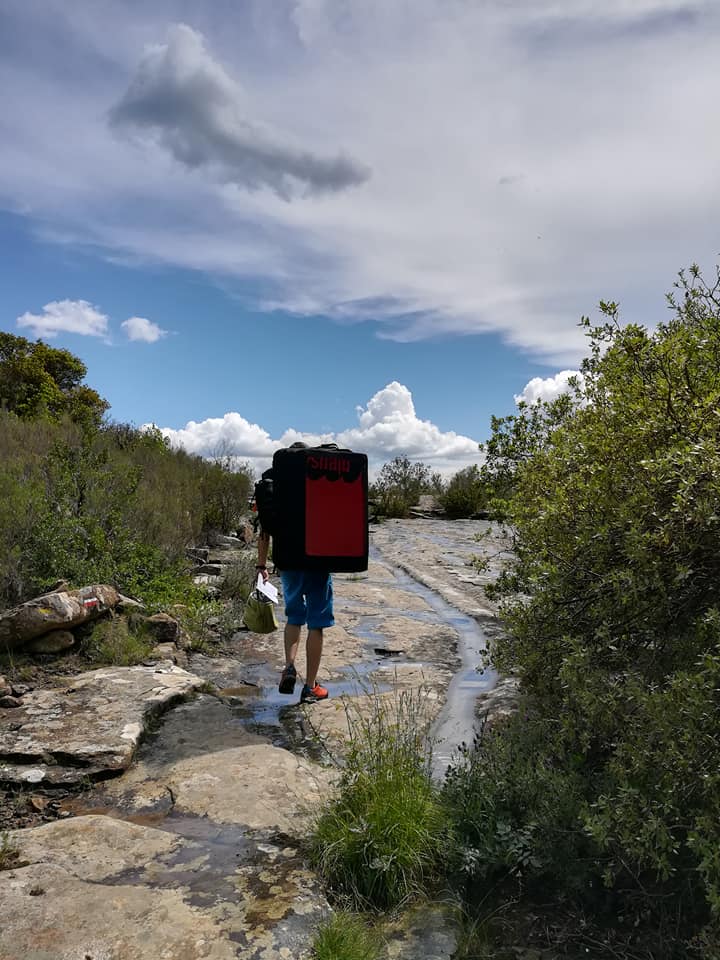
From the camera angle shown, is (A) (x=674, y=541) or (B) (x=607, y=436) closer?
(A) (x=674, y=541)

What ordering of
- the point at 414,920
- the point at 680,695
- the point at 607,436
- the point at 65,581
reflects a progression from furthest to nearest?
the point at 65,581, the point at 607,436, the point at 414,920, the point at 680,695

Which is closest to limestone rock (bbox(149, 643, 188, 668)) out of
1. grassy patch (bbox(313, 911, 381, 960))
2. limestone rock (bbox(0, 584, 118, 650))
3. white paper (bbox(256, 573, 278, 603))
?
limestone rock (bbox(0, 584, 118, 650))

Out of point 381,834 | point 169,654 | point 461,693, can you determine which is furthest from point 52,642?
point 381,834

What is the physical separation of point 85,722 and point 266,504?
72.8 inches

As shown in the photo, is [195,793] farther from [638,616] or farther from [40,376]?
[40,376]

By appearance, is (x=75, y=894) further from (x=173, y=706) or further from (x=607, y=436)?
(x=607, y=436)

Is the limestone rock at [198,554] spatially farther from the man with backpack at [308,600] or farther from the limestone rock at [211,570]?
the man with backpack at [308,600]

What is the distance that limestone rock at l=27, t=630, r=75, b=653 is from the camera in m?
5.87

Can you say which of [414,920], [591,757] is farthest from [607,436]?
[414,920]

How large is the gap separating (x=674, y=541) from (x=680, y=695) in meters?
0.53

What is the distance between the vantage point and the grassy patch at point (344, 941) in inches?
94.8

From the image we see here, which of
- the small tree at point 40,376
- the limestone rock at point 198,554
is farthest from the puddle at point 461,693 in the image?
the small tree at point 40,376

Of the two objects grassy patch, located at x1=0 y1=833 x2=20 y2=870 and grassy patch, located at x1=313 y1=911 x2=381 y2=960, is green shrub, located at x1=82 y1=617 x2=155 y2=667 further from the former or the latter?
grassy patch, located at x1=313 y1=911 x2=381 y2=960

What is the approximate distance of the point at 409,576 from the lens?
12.2 m
